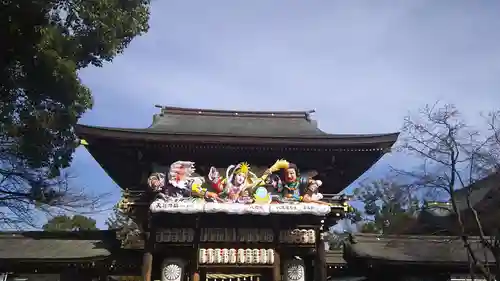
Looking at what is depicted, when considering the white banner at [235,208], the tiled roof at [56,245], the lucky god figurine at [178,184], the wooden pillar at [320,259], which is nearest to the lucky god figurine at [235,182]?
the lucky god figurine at [178,184]

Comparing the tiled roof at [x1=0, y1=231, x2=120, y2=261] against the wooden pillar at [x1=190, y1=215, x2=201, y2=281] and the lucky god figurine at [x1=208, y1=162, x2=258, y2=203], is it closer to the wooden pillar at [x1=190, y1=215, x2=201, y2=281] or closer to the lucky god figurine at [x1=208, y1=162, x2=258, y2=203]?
the wooden pillar at [x1=190, y1=215, x2=201, y2=281]

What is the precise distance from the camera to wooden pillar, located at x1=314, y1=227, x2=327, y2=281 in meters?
13.9

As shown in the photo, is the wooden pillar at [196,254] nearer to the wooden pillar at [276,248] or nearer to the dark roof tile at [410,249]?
the wooden pillar at [276,248]

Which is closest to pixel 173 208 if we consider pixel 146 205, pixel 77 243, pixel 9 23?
pixel 146 205

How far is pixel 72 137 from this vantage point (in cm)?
1335

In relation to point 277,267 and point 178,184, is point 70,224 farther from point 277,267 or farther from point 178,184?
point 277,267

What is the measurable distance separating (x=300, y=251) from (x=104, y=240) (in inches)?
269

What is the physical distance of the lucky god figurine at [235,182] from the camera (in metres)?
13.8

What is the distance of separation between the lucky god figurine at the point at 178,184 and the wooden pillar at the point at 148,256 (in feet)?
4.70

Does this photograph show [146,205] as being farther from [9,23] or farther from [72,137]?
[9,23]

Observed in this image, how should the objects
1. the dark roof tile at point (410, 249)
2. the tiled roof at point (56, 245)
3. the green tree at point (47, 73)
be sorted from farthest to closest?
the dark roof tile at point (410, 249) → the tiled roof at point (56, 245) → the green tree at point (47, 73)

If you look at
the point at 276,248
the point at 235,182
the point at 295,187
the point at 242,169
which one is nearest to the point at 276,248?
the point at 276,248

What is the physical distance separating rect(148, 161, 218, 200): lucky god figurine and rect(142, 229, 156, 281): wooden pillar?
4.70 ft

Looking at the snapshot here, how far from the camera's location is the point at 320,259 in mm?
14086
